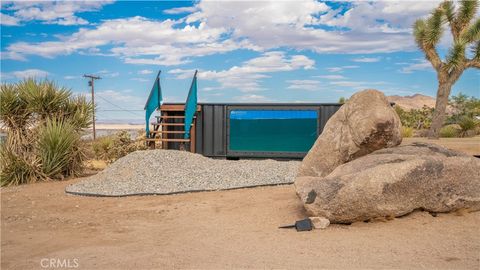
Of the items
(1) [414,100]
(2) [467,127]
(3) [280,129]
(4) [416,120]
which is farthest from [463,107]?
(1) [414,100]

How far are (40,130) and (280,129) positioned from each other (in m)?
7.94

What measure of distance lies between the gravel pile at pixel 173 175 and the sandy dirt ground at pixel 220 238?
1.33 meters

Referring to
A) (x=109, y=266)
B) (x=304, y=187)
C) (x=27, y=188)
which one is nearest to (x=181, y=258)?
(x=109, y=266)

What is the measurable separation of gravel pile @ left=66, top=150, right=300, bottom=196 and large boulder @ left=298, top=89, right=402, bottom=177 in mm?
2926

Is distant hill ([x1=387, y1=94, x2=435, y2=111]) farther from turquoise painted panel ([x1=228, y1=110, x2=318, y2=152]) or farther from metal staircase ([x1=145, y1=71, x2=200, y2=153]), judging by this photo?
metal staircase ([x1=145, y1=71, x2=200, y2=153])

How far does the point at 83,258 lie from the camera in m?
6.01

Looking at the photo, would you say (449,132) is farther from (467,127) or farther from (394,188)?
(394,188)

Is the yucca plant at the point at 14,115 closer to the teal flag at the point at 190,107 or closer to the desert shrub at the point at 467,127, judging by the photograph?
the teal flag at the point at 190,107

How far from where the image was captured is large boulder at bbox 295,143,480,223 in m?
6.83

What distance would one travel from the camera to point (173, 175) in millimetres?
12125

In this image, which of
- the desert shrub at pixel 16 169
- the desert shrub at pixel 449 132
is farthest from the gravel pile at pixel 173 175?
the desert shrub at pixel 449 132

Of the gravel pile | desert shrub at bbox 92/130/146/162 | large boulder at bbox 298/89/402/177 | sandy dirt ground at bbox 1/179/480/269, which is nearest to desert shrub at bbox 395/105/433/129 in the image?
desert shrub at bbox 92/130/146/162

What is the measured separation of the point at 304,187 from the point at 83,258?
3426 mm

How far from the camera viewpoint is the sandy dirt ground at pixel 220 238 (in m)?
5.69
